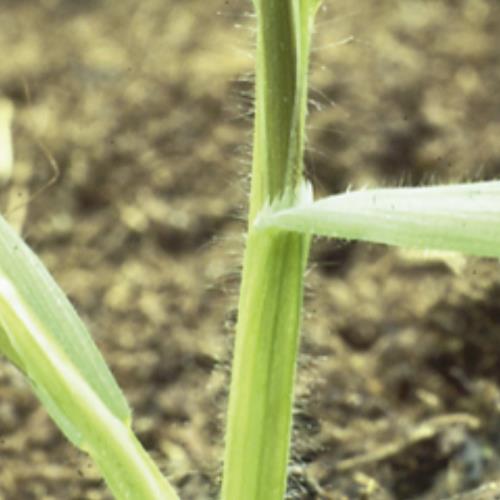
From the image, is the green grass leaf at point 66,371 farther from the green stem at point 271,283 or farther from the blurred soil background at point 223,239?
the blurred soil background at point 223,239

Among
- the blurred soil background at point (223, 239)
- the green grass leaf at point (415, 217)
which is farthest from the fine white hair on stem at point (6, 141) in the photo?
the green grass leaf at point (415, 217)

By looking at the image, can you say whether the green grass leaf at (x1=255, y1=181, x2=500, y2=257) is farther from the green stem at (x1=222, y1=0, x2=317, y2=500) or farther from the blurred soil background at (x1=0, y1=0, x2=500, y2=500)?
the blurred soil background at (x1=0, y1=0, x2=500, y2=500)

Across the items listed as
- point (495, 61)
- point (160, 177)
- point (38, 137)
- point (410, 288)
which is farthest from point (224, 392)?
point (495, 61)

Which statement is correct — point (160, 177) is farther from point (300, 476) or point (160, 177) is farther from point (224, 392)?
point (300, 476)

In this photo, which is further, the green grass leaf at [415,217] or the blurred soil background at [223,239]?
the blurred soil background at [223,239]

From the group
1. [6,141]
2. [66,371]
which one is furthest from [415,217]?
[6,141]

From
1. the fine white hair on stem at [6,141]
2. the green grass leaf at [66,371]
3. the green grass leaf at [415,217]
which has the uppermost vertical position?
the fine white hair on stem at [6,141]
